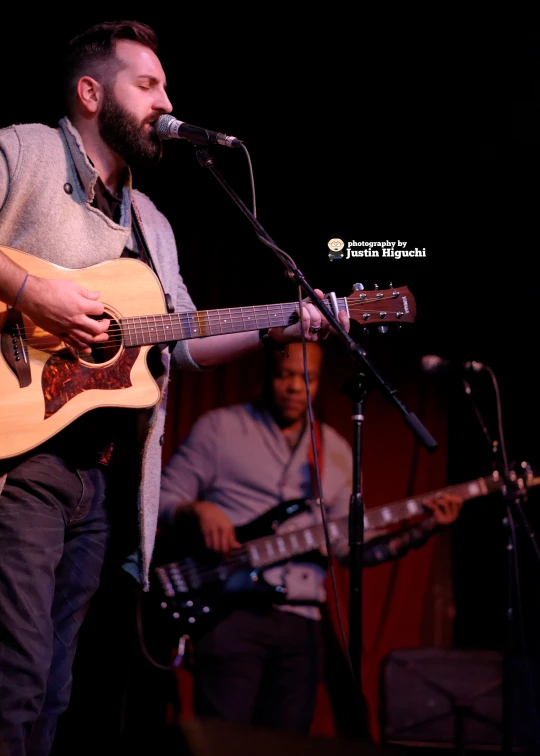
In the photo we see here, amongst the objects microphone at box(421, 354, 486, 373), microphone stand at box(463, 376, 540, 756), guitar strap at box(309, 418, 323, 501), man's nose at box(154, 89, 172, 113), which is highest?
man's nose at box(154, 89, 172, 113)

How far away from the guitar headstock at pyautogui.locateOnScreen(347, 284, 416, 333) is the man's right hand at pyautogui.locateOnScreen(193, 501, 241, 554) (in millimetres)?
1954

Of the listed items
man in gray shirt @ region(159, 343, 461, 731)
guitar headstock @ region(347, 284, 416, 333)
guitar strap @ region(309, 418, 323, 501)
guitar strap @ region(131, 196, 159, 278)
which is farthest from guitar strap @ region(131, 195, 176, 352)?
guitar strap @ region(309, 418, 323, 501)

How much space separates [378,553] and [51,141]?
3.13 m

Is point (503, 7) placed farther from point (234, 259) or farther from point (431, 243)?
point (234, 259)

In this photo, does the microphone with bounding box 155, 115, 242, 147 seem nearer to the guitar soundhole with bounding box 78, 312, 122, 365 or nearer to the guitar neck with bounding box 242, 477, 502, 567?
the guitar soundhole with bounding box 78, 312, 122, 365

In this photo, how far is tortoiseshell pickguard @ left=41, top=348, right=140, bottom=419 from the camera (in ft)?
6.97

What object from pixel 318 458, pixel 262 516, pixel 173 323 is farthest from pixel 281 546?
pixel 173 323

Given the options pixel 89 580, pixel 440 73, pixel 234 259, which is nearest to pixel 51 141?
pixel 89 580

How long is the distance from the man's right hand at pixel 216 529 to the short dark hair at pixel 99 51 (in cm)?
231

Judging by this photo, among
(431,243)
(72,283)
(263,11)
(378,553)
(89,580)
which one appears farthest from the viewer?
(431,243)

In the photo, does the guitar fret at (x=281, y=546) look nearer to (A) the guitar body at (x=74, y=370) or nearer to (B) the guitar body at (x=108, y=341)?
(B) the guitar body at (x=108, y=341)

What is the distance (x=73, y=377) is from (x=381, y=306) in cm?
109

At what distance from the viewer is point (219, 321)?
2.51 metres

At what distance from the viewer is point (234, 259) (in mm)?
4617
